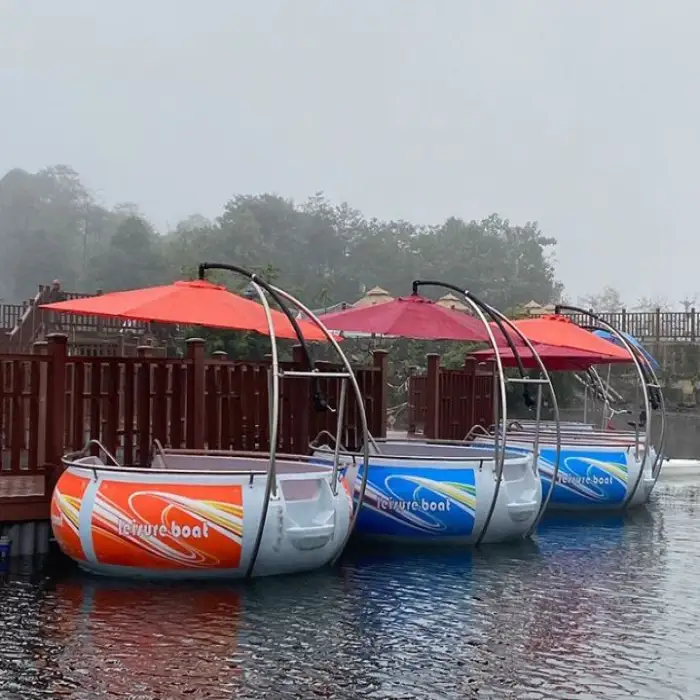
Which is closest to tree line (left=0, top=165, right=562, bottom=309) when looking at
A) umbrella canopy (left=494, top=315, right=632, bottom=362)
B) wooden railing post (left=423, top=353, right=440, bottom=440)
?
wooden railing post (left=423, top=353, right=440, bottom=440)

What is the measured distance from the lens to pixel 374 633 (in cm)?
637

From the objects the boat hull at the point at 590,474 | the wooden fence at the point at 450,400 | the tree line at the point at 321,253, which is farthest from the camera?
the tree line at the point at 321,253

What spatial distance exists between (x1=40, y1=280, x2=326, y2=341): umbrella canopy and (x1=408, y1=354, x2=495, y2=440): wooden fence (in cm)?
528

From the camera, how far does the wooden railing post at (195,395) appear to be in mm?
9672

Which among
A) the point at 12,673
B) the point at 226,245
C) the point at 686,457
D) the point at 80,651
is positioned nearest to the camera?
the point at 12,673

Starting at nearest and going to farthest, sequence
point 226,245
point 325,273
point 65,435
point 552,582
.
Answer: point 552,582 < point 65,435 < point 226,245 < point 325,273

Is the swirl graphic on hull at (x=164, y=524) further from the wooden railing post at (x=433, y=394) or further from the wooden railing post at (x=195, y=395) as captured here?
the wooden railing post at (x=433, y=394)

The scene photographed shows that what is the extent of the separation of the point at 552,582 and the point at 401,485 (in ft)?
5.21

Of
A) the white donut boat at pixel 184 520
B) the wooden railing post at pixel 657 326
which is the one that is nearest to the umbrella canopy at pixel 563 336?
the white donut boat at pixel 184 520

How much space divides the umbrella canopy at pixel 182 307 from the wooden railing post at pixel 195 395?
31.7 inches

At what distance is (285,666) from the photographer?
5.59 m

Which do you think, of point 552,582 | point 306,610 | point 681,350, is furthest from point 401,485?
point 681,350

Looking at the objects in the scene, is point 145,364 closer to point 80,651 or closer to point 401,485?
point 401,485

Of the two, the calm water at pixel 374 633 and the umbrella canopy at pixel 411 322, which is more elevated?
the umbrella canopy at pixel 411 322
